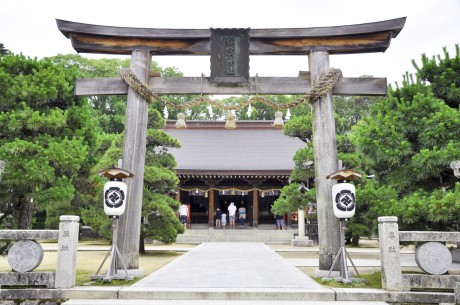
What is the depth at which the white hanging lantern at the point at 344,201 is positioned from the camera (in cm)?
709

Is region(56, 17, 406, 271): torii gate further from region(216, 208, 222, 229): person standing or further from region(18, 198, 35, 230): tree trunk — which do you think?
region(216, 208, 222, 229): person standing

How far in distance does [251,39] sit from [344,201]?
4.34m

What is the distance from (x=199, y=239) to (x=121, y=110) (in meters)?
18.3

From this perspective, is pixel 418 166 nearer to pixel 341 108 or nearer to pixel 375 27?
pixel 375 27

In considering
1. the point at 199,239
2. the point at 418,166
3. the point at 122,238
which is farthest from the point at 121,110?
the point at 418,166

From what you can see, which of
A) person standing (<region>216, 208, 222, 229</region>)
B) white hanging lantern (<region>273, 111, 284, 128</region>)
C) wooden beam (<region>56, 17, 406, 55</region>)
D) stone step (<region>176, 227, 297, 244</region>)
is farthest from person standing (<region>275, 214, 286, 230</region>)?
wooden beam (<region>56, 17, 406, 55</region>)

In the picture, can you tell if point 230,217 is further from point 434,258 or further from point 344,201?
point 434,258

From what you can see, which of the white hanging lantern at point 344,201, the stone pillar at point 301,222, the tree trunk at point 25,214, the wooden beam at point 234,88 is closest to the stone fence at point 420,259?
the white hanging lantern at point 344,201

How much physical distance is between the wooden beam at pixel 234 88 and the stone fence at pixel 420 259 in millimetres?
3345

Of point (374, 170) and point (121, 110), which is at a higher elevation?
point (121, 110)

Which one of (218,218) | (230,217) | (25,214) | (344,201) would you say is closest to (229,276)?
(344,201)

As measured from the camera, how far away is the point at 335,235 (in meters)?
7.58

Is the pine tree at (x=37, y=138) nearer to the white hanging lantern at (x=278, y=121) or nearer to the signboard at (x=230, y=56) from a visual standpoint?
the signboard at (x=230, y=56)

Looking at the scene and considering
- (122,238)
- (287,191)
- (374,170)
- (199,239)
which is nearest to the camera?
(122,238)
